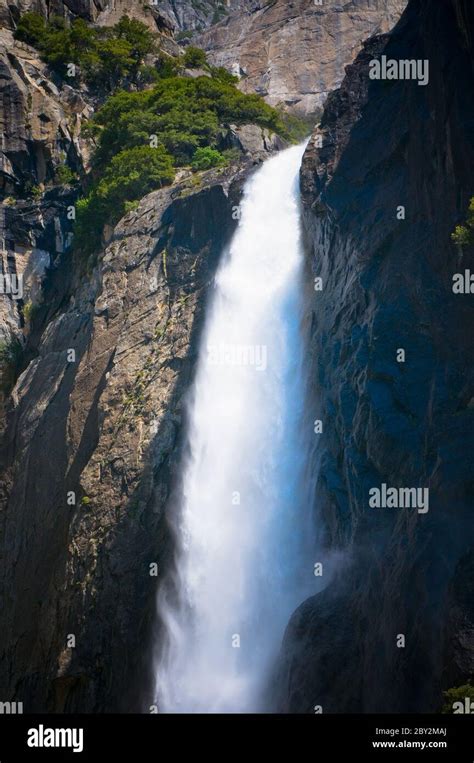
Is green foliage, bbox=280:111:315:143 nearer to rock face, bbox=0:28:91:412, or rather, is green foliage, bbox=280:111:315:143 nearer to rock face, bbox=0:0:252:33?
rock face, bbox=0:0:252:33

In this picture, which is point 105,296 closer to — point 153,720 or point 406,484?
point 406,484

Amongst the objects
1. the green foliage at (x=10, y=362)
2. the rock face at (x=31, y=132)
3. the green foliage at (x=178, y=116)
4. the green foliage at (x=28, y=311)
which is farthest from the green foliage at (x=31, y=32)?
the green foliage at (x=10, y=362)

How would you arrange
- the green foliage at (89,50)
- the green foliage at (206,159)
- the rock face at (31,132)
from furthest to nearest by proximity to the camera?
the green foliage at (89,50)
the rock face at (31,132)
the green foliage at (206,159)

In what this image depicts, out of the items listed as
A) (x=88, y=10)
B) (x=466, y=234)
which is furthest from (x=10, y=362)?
(x=466, y=234)

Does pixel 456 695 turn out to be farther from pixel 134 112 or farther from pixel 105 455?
pixel 134 112

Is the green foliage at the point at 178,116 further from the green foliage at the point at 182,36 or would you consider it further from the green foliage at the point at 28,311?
the green foliage at the point at 182,36

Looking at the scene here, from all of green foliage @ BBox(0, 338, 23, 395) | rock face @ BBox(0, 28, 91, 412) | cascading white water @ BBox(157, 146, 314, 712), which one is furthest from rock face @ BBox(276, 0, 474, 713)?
rock face @ BBox(0, 28, 91, 412)
